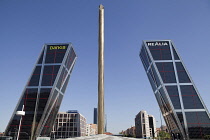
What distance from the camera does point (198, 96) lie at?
204ft

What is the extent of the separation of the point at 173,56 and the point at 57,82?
174ft

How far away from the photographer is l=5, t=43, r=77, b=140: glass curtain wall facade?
60.4 m

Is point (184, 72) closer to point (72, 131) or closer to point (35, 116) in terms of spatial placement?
point (35, 116)

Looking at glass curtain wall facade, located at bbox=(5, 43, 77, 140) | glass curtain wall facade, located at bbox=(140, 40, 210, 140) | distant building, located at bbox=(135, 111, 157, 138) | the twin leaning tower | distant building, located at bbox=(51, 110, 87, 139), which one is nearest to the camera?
glass curtain wall facade, located at bbox=(140, 40, 210, 140)

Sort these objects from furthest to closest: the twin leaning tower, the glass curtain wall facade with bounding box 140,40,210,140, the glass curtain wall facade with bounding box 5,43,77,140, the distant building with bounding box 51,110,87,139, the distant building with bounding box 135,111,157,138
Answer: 1. the distant building with bounding box 135,111,157,138
2. the distant building with bounding box 51,110,87,139
3. the glass curtain wall facade with bounding box 5,43,77,140
4. the twin leaning tower
5. the glass curtain wall facade with bounding box 140,40,210,140

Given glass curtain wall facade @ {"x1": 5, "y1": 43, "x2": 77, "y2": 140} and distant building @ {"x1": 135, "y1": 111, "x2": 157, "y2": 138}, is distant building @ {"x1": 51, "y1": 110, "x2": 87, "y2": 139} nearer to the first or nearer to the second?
glass curtain wall facade @ {"x1": 5, "y1": 43, "x2": 77, "y2": 140}

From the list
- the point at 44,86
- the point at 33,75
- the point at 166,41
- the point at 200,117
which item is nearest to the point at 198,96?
the point at 200,117

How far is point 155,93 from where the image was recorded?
244 ft

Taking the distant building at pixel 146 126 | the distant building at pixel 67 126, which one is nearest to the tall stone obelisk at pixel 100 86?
the distant building at pixel 67 126

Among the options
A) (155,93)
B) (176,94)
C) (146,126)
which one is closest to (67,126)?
(146,126)

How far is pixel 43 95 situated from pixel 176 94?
181 ft

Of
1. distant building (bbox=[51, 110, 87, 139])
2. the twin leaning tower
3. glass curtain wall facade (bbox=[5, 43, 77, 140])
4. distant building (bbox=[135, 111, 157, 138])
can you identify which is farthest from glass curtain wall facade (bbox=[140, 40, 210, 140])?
distant building (bbox=[51, 110, 87, 139])

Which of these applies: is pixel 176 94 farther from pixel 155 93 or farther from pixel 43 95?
pixel 43 95

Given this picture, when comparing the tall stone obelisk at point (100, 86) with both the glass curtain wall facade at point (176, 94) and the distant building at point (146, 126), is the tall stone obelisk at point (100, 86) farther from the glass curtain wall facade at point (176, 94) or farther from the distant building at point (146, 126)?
the distant building at point (146, 126)
